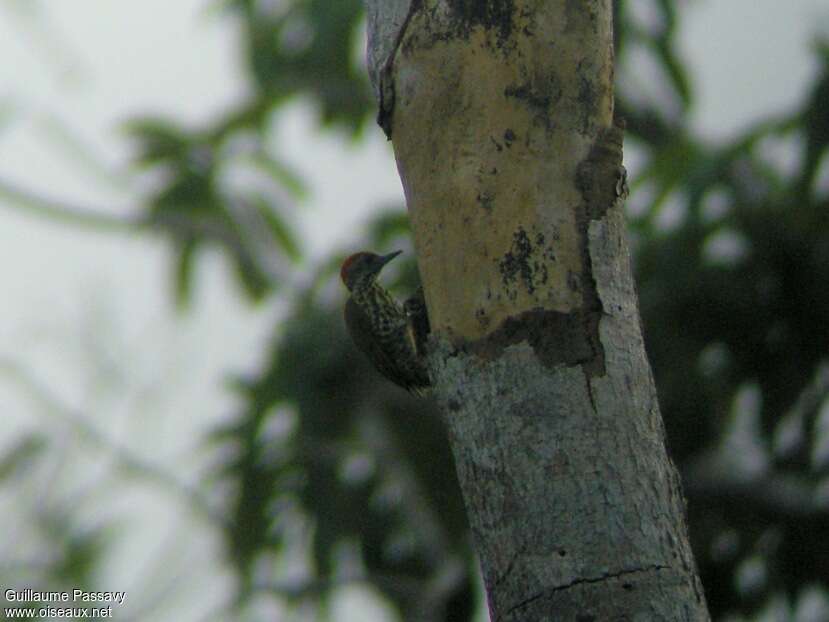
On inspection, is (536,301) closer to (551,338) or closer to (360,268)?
(551,338)

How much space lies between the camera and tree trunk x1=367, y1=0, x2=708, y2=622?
203 cm

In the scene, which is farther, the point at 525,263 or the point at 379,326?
the point at 379,326

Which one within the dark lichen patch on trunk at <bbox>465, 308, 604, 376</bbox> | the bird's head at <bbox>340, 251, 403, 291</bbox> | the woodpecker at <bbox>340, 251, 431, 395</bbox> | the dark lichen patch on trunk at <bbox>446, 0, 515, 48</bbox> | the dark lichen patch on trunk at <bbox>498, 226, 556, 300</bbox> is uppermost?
the bird's head at <bbox>340, 251, 403, 291</bbox>

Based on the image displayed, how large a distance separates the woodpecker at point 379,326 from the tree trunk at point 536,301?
1.84 meters

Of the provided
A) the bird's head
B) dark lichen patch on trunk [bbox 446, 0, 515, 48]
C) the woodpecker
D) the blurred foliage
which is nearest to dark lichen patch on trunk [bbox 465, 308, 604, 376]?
dark lichen patch on trunk [bbox 446, 0, 515, 48]

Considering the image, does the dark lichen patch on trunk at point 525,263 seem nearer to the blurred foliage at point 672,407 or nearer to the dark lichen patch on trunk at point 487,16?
the dark lichen patch on trunk at point 487,16

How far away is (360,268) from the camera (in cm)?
489

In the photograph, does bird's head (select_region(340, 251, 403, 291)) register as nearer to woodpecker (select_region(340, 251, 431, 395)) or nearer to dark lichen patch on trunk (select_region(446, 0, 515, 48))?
woodpecker (select_region(340, 251, 431, 395))

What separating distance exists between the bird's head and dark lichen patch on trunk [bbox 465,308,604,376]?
2.65 meters

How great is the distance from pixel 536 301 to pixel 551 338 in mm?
71

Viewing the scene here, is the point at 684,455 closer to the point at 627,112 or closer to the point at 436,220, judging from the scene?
the point at 627,112

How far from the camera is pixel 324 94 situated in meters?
6.96

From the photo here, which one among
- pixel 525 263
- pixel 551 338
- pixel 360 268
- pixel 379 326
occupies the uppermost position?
pixel 360 268

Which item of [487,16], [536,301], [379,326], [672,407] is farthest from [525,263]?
[672,407]
